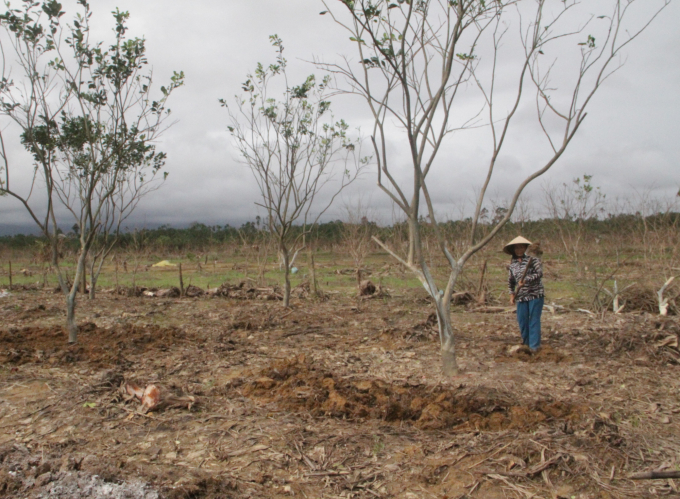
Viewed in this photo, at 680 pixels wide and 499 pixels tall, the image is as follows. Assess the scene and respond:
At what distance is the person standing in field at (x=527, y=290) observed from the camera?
5.91 meters

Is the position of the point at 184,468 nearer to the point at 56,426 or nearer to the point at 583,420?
the point at 56,426

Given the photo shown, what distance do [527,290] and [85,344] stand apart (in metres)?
5.88

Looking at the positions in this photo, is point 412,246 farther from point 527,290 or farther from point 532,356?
point 532,356

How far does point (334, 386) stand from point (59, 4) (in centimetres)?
531

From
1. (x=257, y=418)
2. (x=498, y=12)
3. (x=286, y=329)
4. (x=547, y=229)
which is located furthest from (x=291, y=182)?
(x=547, y=229)

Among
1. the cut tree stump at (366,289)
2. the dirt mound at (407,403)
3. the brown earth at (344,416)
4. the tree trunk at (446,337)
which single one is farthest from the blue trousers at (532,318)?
the cut tree stump at (366,289)

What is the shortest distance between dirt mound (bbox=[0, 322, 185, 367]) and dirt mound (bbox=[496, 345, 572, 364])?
4.51 metres

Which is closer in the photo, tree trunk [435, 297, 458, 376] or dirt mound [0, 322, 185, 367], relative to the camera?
tree trunk [435, 297, 458, 376]

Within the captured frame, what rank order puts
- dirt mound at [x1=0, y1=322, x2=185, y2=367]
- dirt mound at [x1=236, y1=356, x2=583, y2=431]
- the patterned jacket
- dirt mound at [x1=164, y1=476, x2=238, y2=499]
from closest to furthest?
dirt mound at [x1=164, y1=476, x2=238, y2=499], dirt mound at [x1=236, y1=356, x2=583, y2=431], dirt mound at [x1=0, y1=322, x2=185, y2=367], the patterned jacket

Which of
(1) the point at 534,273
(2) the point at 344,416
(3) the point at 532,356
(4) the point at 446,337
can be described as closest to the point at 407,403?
(2) the point at 344,416

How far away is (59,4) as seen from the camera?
5473 millimetres

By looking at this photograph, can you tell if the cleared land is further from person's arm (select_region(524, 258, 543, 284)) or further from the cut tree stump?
the cut tree stump

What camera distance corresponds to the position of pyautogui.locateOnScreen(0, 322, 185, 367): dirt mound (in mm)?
5765

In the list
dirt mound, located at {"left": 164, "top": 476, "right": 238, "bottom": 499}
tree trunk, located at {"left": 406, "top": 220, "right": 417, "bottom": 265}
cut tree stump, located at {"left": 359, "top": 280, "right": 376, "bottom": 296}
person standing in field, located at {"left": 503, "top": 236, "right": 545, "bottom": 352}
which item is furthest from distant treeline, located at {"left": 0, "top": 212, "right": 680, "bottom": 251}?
dirt mound, located at {"left": 164, "top": 476, "right": 238, "bottom": 499}
